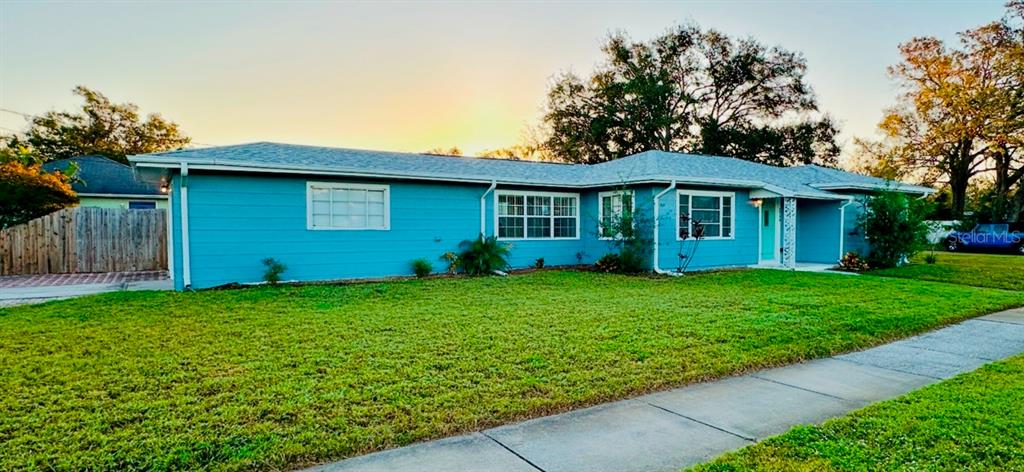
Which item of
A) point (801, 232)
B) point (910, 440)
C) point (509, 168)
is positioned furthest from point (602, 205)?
point (910, 440)

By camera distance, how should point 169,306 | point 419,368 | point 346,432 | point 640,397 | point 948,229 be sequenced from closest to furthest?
point 346,432 < point 640,397 < point 419,368 < point 169,306 < point 948,229

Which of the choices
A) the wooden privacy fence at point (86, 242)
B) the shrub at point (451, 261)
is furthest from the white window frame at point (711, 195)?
the wooden privacy fence at point (86, 242)

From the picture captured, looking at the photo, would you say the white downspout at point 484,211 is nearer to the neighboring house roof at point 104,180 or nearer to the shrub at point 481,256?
the shrub at point 481,256

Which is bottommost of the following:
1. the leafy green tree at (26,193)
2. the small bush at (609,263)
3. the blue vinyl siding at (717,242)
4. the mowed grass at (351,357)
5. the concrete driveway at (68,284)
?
the mowed grass at (351,357)

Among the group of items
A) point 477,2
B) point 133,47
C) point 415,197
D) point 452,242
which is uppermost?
point 477,2

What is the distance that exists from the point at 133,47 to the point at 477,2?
9.15m

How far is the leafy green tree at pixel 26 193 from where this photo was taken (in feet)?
46.7

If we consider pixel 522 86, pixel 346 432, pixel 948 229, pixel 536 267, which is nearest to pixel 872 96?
pixel 948 229

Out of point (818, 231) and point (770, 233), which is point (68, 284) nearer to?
point (770, 233)

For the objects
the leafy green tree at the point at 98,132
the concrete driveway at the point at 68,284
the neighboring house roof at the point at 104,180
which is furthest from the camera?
the leafy green tree at the point at 98,132

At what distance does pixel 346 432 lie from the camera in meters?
3.28

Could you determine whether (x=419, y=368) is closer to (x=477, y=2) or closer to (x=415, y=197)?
(x=415, y=197)

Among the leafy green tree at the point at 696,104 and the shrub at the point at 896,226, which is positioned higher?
the leafy green tree at the point at 696,104

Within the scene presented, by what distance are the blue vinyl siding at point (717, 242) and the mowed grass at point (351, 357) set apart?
3.67 metres
